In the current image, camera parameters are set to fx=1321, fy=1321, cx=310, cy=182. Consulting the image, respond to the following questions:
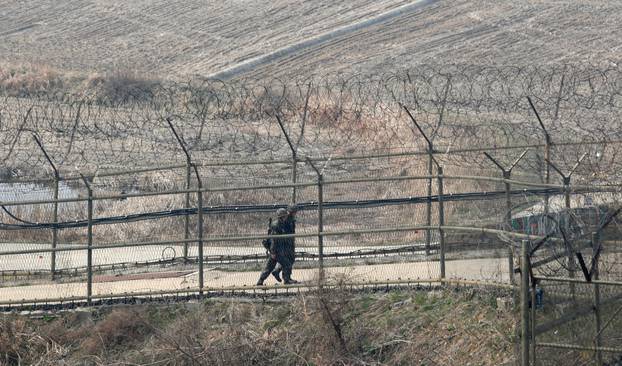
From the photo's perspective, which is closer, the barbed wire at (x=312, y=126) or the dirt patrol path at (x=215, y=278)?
the dirt patrol path at (x=215, y=278)

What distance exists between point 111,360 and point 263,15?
3980 cm

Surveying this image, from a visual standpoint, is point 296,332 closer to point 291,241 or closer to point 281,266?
point 281,266

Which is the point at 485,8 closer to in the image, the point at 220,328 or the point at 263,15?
the point at 263,15

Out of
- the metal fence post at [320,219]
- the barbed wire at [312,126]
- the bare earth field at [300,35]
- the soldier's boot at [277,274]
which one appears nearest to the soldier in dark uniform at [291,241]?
the soldier's boot at [277,274]

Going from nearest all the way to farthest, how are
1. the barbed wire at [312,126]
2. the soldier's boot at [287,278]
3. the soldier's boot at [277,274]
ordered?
the soldier's boot at [287,278], the soldier's boot at [277,274], the barbed wire at [312,126]

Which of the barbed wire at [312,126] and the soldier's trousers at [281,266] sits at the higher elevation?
the barbed wire at [312,126]

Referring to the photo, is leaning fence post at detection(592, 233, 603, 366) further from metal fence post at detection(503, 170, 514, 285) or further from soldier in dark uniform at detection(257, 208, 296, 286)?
soldier in dark uniform at detection(257, 208, 296, 286)

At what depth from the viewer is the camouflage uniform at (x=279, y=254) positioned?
56.5 ft

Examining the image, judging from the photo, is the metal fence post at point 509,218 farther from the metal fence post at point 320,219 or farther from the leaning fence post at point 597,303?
the metal fence post at point 320,219

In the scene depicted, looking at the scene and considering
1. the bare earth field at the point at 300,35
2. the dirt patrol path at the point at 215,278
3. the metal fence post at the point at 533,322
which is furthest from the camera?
the bare earth field at the point at 300,35

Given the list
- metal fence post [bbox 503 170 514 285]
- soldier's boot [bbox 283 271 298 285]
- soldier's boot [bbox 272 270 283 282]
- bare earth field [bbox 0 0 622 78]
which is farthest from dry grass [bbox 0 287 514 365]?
bare earth field [bbox 0 0 622 78]

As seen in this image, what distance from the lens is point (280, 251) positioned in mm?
17281

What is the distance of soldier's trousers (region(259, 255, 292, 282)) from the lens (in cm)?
1720

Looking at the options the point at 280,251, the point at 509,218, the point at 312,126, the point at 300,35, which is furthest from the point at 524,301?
the point at 300,35
